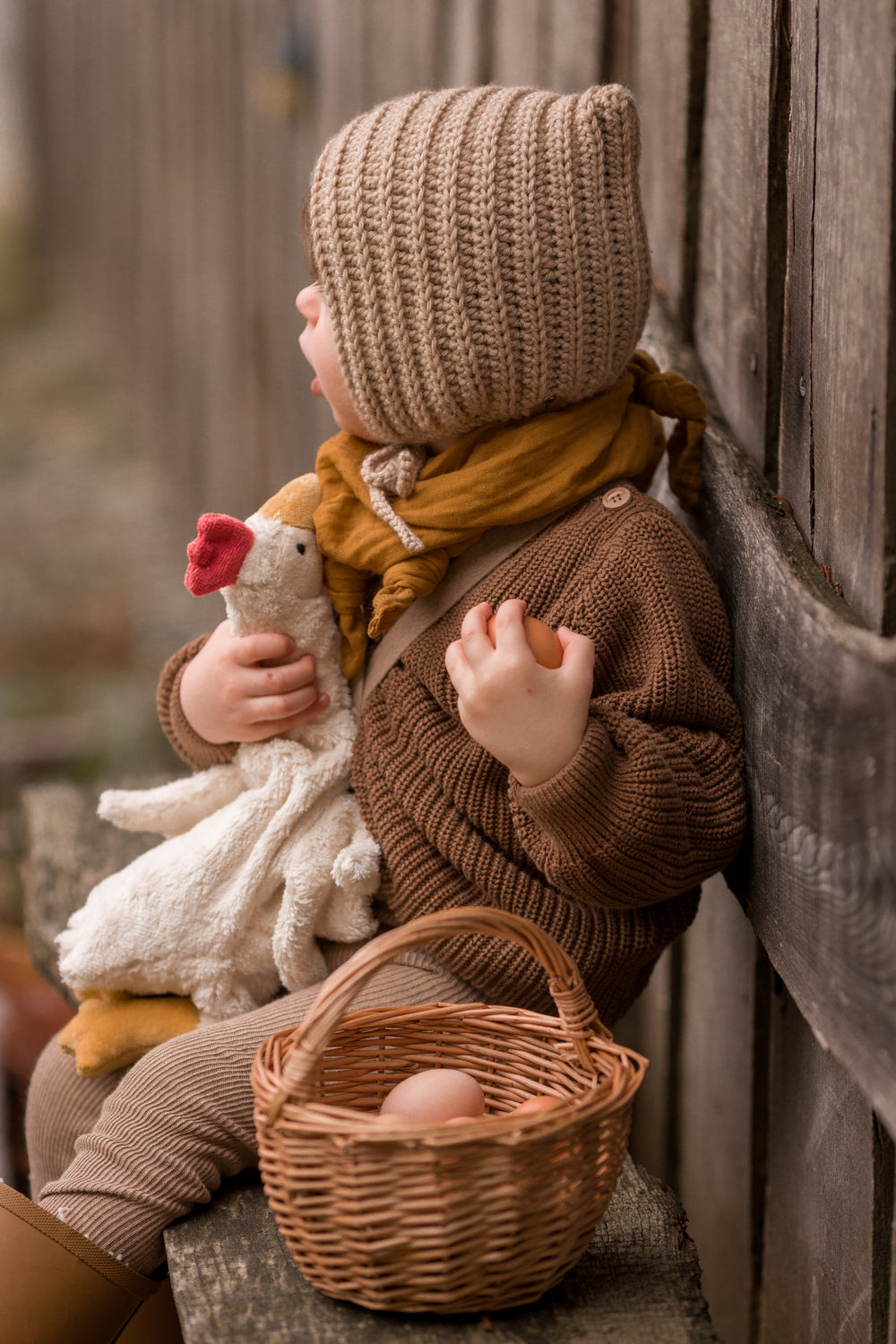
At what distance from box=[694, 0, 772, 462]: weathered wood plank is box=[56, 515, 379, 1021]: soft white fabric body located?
512 millimetres

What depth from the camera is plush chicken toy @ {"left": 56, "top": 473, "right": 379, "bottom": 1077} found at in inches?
50.8

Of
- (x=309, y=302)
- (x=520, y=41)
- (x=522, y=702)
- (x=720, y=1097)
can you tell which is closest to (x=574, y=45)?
(x=520, y=41)

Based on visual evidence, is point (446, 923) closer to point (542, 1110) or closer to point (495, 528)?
point (542, 1110)

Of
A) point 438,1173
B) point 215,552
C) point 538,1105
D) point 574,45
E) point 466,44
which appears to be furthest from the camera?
point 466,44

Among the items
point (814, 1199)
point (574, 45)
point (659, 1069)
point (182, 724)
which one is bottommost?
point (659, 1069)

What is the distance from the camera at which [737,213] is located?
1398mm

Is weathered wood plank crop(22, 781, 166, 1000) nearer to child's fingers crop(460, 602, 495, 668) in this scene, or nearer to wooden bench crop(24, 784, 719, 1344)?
wooden bench crop(24, 784, 719, 1344)

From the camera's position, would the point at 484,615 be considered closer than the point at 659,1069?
Yes

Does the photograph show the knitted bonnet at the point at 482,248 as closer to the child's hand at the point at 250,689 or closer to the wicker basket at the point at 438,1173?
the child's hand at the point at 250,689

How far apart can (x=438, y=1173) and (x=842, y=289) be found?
0.75 meters

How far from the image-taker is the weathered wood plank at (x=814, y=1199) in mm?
1086

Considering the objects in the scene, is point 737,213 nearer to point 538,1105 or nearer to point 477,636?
point 477,636

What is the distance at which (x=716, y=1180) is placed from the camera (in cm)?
160

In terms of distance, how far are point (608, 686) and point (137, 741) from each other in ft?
9.46
